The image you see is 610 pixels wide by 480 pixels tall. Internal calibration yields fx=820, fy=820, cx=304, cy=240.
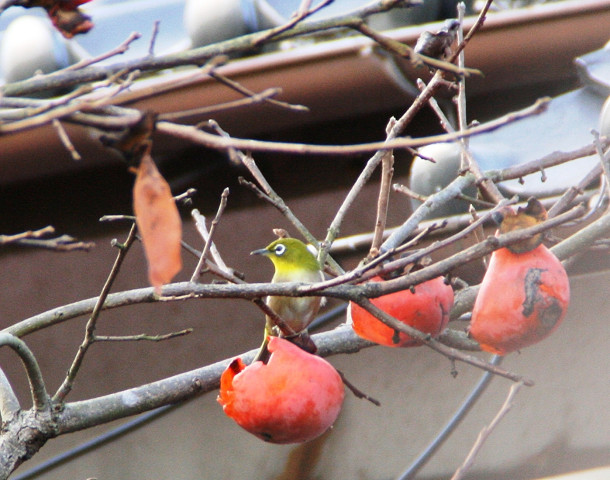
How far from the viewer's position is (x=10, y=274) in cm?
329

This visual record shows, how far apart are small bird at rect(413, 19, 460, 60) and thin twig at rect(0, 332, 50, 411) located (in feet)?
2.75

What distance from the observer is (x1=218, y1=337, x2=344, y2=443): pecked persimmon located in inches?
49.4

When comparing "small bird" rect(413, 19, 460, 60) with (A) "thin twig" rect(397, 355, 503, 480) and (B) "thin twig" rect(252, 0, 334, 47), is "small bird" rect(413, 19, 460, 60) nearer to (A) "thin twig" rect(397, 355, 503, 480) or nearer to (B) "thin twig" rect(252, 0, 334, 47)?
(B) "thin twig" rect(252, 0, 334, 47)

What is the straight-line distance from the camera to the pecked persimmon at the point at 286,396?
1254 mm

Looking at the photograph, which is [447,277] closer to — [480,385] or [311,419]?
[311,419]

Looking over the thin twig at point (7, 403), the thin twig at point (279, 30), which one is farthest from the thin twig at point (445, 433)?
the thin twig at point (279, 30)

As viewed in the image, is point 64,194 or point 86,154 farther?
point 64,194

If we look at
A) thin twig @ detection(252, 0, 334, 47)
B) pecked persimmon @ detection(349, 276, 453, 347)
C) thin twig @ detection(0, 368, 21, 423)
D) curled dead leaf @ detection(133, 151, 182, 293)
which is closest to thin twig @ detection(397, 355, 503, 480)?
pecked persimmon @ detection(349, 276, 453, 347)

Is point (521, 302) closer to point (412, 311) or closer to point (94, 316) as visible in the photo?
point (412, 311)

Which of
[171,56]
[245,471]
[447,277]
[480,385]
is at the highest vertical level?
[171,56]

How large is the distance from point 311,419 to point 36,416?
0.56 m

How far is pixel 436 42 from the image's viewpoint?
4.65ft

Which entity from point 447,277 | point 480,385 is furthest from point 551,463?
point 447,277

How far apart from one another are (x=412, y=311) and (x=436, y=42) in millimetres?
466
